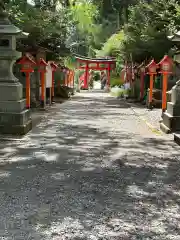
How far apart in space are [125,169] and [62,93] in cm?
2015

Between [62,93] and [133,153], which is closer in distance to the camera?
[133,153]

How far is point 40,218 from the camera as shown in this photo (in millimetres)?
4559

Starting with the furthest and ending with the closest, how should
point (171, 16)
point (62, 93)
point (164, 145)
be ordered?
1. point (62, 93)
2. point (171, 16)
3. point (164, 145)

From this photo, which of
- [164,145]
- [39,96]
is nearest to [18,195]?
[164,145]

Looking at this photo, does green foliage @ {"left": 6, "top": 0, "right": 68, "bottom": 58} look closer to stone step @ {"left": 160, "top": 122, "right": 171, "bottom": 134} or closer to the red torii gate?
stone step @ {"left": 160, "top": 122, "right": 171, "bottom": 134}

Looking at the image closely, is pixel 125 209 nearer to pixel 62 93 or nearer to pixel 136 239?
pixel 136 239

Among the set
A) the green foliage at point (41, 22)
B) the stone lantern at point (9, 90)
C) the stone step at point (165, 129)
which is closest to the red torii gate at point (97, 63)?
the green foliage at point (41, 22)

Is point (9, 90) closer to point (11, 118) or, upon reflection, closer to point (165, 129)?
point (11, 118)

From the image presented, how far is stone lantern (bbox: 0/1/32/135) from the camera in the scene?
1023 cm

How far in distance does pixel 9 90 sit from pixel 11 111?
21.0 inches

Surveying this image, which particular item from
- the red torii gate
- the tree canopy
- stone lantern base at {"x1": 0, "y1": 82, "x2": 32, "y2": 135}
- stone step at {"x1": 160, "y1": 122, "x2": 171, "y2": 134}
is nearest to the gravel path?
stone lantern base at {"x1": 0, "y1": 82, "x2": 32, "y2": 135}

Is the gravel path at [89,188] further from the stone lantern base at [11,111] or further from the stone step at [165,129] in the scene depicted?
the stone step at [165,129]

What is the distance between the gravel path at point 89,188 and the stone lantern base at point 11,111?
17.8 inches

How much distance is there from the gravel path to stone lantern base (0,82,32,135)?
452 mm
